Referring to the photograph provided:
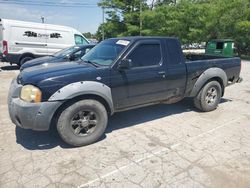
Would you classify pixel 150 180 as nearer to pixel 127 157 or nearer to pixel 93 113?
pixel 127 157

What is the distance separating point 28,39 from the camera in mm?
11617

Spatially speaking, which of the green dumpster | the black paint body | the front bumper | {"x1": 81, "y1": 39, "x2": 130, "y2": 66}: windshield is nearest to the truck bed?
the black paint body

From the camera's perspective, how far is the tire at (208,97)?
5.29 meters

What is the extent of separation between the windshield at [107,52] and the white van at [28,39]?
8.12 m

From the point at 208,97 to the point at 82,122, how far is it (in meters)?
3.19

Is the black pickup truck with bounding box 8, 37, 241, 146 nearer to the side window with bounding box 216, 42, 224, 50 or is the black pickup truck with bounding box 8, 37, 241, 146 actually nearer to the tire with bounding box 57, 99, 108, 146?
the tire with bounding box 57, 99, 108, 146

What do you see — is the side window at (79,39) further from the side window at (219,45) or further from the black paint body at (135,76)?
the black paint body at (135,76)

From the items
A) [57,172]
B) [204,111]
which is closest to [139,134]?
[57,172]

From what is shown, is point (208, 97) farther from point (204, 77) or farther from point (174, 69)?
point (174, 69)

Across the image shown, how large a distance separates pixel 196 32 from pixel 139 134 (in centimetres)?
1714

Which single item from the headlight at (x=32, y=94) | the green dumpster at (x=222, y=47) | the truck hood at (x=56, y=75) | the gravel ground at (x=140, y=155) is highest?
the green dumpster at (x=222, y=47)

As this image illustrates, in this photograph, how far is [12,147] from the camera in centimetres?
375

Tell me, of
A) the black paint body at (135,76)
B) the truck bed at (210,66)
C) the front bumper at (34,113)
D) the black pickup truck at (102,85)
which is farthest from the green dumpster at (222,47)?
the front bumper at (34,113)

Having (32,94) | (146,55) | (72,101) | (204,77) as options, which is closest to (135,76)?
(146,55)
